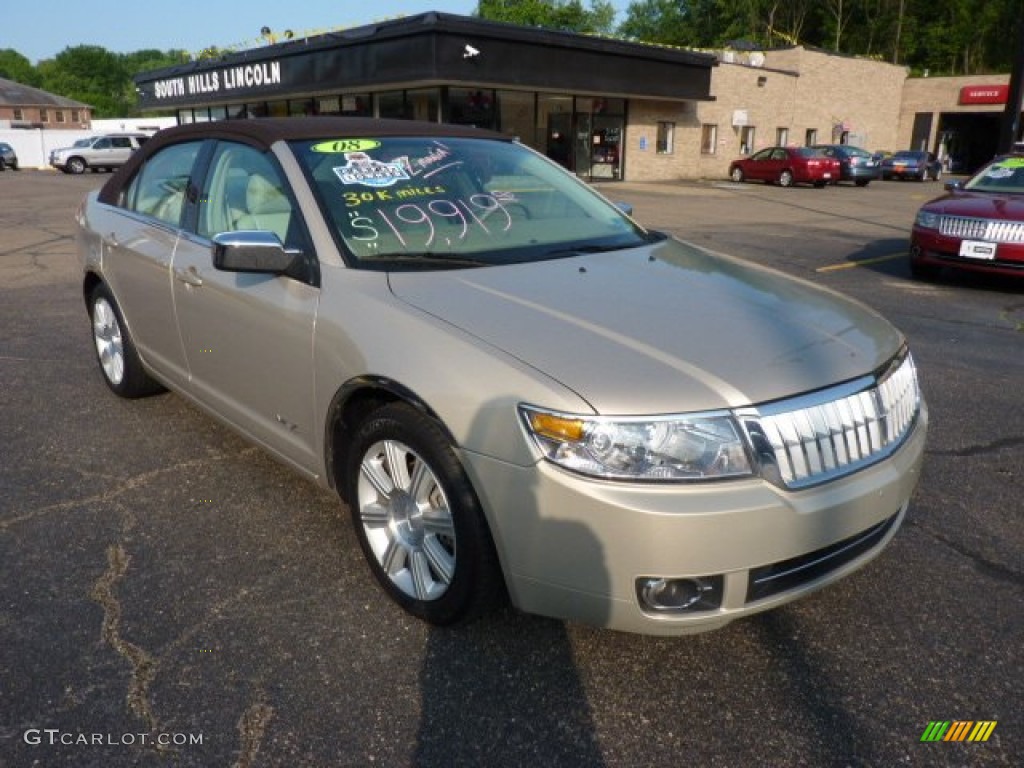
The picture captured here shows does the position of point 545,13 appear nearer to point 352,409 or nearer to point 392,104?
point 392,104

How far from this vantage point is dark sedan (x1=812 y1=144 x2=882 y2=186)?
2883 centimetres

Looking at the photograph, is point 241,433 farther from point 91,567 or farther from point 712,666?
point 712,666

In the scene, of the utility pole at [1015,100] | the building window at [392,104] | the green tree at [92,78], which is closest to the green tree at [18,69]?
Answer: the green tree at [92,78]

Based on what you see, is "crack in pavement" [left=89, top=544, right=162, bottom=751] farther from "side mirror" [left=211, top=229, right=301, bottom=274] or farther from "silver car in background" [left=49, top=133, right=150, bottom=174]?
"silver car in background" [left=49, top=133, right=150, bottom=174]

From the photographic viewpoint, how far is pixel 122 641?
265cm

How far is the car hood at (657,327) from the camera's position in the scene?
225 cm

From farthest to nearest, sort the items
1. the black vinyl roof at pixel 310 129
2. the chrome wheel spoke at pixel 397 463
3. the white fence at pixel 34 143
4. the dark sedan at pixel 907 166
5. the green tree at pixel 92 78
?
the green tree at pixel 92 78 < the white fence at pixel 34 143 < the dark sedan at pixel 907 166 < the black vinyl roof at pixel 310 129 < the chrome wheel spoke at pixel 397 463

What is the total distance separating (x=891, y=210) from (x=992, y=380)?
1624cm

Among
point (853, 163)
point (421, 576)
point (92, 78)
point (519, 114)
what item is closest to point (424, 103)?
point (519, 114)

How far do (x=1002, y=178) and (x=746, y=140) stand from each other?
27135 mm

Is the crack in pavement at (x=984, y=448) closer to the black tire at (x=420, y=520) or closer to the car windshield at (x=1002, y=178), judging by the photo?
the black tire at (x=420, y=520)

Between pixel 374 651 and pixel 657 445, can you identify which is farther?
pixel 374 651

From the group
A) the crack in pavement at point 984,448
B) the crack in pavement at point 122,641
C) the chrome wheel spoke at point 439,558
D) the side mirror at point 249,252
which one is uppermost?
the side mirror at point 249,252

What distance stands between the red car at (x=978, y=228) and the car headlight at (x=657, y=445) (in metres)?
7.78
